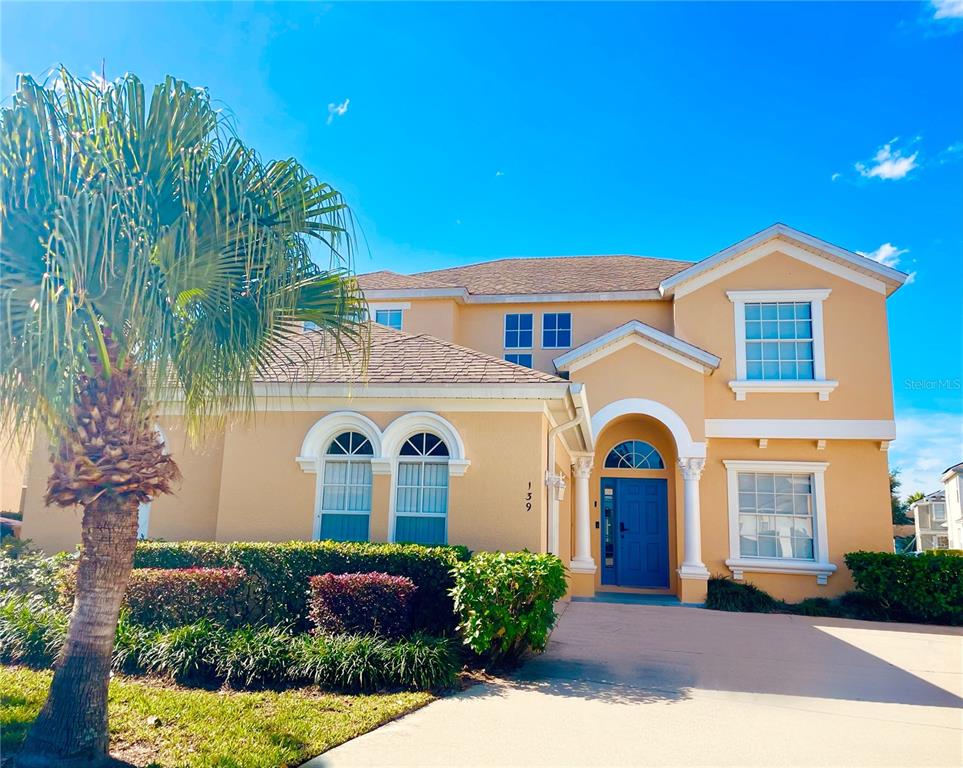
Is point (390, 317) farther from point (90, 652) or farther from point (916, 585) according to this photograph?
point (90, 652)

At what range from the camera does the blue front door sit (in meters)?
16.5

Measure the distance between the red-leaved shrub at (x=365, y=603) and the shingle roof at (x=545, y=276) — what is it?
11143 mm

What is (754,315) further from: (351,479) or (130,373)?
(130,373)

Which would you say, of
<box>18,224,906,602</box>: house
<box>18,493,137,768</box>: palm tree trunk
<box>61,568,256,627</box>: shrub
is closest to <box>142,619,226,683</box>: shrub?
<box>61,568,256,627</box>: shrub

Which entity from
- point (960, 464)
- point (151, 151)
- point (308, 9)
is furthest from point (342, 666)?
point (960, 464)

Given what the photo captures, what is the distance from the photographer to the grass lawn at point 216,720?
5453 mm

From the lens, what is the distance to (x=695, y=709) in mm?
6957

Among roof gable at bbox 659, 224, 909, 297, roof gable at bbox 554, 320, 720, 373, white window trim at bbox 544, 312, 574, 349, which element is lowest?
roof gable at bbox 554, 320, 720, 373

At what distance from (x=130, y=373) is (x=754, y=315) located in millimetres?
14392

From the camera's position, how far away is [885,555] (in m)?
14.2

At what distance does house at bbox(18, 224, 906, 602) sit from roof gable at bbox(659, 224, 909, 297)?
4 cm

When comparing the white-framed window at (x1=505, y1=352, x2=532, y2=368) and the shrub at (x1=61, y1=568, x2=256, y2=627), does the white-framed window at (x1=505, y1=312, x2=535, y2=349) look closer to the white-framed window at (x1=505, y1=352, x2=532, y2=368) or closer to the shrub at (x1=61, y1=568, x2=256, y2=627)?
the white-framed window at (x1=505, y1=352, x2=532, y2=368)

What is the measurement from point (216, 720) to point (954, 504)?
3986 cm

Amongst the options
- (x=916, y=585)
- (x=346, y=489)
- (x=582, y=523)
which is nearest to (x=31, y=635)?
(x=346, y=489)
